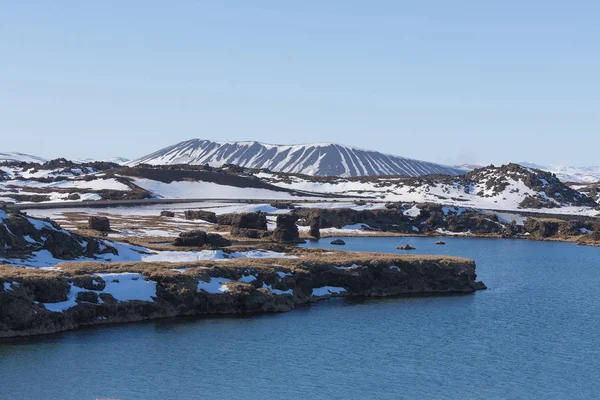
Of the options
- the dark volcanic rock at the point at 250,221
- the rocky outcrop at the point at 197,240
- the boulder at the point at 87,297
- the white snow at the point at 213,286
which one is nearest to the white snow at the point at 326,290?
the white snow at the point at 213,286

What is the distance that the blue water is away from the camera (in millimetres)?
35406

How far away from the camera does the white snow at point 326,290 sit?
59.5 metres

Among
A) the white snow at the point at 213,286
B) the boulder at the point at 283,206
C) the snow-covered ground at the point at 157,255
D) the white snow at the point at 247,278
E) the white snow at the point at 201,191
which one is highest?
the white snow at the point at 201,191

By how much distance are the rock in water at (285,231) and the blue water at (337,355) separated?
4543cm

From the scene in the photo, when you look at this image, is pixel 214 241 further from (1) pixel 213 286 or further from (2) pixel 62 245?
(1) pixel 213 286

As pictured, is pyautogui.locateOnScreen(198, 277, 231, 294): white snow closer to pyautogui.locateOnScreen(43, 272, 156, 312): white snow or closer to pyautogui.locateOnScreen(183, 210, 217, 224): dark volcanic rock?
pyautogui.locateOnScreen(43, 272, 156, 312): white snow

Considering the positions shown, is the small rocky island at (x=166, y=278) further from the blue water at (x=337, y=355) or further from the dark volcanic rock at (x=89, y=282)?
the blue water at (x=337, y=355)

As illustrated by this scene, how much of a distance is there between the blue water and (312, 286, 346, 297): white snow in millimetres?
1996

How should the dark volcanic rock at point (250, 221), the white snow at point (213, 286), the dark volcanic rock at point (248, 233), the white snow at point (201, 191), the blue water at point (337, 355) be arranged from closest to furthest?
1. the blue water at point (337, 355)
2. the white snow at point (213, 286)
3. the dark volcanic rock at point (248, 233)
4. the dark volcanic rock at point (250, 221)
5. the white snow at point (201, 191)

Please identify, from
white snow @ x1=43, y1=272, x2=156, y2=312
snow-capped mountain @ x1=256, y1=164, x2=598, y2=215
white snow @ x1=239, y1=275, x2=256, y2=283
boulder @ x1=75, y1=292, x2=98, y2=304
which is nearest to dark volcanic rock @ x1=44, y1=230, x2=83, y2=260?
white snow @ x1=43, y1=272, x2=156, y2=312

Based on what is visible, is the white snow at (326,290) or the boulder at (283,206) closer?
the white snow at (326,290)

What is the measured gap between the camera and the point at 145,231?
97625 millimetres

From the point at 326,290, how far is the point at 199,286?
1218 centimetres

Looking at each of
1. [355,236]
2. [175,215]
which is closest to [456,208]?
[355,236]
